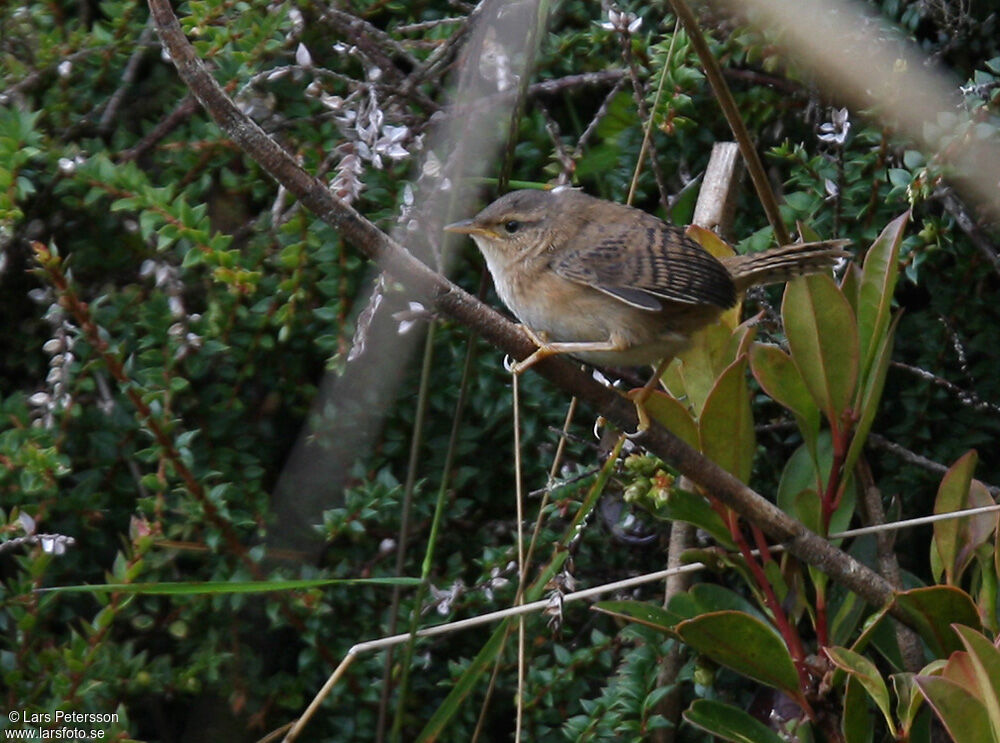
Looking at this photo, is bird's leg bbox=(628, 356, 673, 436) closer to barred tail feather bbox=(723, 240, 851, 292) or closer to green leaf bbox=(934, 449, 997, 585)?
barred tail feather bbox=(723, 240, 851, 292)

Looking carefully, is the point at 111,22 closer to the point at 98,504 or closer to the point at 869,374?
the point at 98,504

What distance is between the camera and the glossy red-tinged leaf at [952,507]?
7.83ft

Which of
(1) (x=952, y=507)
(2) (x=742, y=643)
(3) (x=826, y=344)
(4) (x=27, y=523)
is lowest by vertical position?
(4) (x=27, y=523)

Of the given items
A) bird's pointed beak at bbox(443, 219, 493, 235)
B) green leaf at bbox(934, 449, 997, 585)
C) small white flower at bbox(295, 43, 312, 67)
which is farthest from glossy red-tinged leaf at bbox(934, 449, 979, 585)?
small white flower at bbox(295, 43, 312, 67)

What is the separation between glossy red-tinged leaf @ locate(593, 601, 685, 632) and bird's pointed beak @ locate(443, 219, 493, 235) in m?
0.92

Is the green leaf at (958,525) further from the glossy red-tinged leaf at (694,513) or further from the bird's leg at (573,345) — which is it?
the bird's leg at (573,345)

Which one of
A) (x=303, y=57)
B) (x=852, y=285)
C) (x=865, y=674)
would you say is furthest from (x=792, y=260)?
(x=303, y=57)

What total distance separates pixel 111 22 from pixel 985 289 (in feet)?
7.67

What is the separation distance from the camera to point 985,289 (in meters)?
2.99

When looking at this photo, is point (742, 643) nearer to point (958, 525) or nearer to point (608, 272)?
point (958, 525)

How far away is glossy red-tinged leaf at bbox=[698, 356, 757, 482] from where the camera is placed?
91.4 inches

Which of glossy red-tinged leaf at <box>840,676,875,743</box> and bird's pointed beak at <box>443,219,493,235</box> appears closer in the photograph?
glossy red-tinged leaf at <box>840,676,875,743</box>

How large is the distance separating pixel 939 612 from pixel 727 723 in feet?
1.52

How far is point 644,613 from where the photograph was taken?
2391mm
